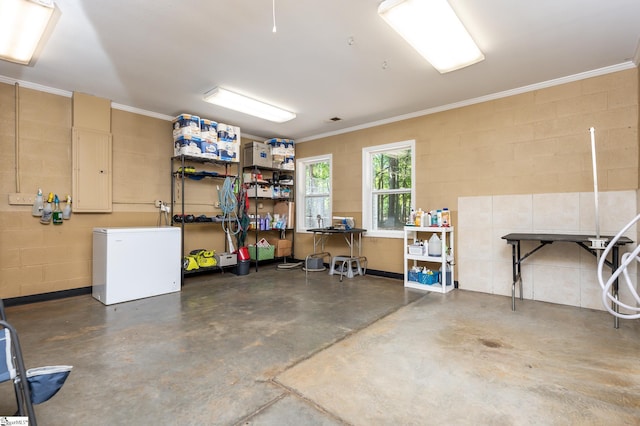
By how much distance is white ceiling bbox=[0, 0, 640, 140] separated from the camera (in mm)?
2439

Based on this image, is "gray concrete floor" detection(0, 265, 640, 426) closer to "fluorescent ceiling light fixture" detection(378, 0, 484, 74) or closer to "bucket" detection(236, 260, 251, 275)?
"bucket" detection(236, 260, 251, 275)

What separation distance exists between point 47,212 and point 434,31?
16.1ft

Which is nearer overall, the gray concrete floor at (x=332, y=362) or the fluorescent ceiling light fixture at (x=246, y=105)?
the gray concrete floor at (x=332, y=362)

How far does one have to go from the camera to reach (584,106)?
354 cm

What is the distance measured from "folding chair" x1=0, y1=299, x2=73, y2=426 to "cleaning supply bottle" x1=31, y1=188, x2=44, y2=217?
333 cm

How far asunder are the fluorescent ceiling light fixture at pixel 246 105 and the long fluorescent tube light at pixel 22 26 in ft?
5.43

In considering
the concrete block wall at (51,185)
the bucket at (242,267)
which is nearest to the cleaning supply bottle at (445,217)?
the bucket at (242,267)

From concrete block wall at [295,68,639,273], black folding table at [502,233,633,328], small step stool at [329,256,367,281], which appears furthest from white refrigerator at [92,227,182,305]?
black folding table at [502,233,633,328]

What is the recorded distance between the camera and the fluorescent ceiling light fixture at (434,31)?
90.5 inches

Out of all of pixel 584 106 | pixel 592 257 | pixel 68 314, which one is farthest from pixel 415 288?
pixel 68 314

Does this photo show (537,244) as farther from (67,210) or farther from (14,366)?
(67,210)

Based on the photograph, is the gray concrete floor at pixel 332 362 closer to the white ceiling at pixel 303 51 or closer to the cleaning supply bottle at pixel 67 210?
the cleaning supply bottle at pixel 67 210

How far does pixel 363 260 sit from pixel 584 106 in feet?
12.2

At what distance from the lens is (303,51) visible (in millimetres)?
3057
